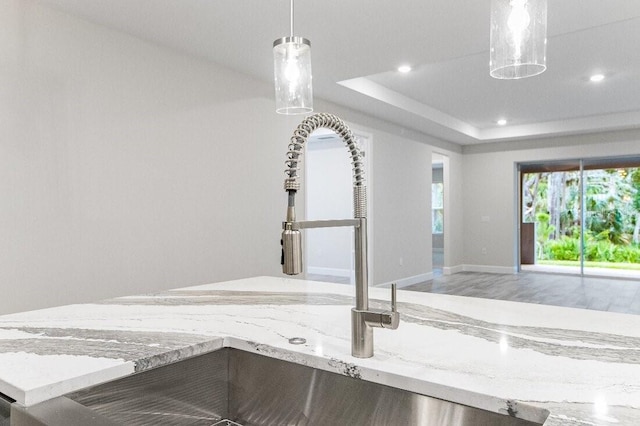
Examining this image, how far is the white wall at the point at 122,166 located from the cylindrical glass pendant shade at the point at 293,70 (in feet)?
6.71

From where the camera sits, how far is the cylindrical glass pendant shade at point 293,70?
56.8 inches

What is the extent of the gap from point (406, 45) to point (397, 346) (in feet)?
10.0

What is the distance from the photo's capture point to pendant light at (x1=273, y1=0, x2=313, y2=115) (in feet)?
4.74

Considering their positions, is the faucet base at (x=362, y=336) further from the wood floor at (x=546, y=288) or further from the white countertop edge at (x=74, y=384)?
the wood floor at (x=546, y=288)

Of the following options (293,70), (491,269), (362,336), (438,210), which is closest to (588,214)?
(491,269)

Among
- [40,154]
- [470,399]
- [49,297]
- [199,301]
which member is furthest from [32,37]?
[470,399]

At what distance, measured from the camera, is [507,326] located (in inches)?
44.7

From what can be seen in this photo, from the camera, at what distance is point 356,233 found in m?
0.92

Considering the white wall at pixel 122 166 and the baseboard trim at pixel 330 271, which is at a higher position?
the white wall at pixel 122 166

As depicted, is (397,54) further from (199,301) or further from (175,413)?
(175,413)

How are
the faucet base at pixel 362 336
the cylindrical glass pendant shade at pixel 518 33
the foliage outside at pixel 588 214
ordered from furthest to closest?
1. the foliage outside at pixel 588 214
2. the cylindrical glass pendant shade at pixel 518 33
3. the faucet base at pixel 362 336

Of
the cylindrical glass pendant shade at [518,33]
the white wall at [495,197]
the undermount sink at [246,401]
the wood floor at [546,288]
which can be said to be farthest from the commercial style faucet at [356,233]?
the white wall at [495,197]

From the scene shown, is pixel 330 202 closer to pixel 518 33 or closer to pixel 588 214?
pixel 588 214

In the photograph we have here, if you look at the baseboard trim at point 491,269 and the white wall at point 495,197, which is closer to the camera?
the white wall at point 495,197
